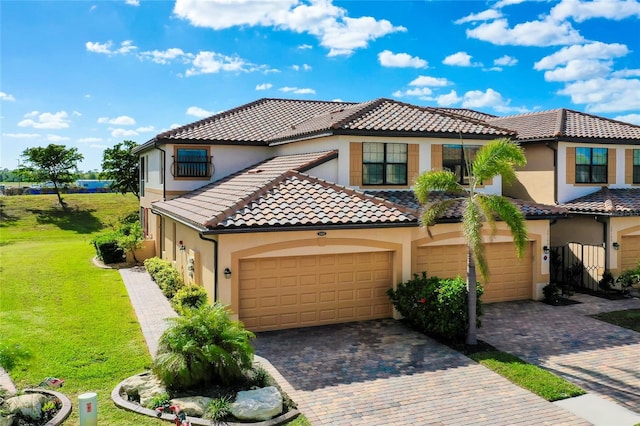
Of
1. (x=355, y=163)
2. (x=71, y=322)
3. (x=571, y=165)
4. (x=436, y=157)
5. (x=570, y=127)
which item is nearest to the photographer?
(x=71, y=322)

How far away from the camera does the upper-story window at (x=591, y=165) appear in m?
21.8

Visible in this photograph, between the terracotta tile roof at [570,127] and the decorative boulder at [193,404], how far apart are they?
17.2 metres

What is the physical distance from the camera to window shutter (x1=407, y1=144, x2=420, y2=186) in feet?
62.4

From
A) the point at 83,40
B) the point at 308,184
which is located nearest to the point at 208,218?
the point at 308,184

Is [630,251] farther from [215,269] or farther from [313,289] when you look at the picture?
[215,269]

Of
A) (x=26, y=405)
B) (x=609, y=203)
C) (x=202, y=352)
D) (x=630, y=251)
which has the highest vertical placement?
(x=609, y=203)

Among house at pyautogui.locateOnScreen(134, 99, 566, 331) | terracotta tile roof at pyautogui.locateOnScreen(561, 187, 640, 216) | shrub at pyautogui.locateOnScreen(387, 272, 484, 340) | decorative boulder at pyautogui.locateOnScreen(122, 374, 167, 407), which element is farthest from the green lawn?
terracotta tile roof at pyautogui.locateOnScreen(561, 187, 640, 216)

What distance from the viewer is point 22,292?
760 inches

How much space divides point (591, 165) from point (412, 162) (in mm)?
8456

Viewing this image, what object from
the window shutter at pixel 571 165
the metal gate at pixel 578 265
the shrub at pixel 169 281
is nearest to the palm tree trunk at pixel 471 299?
the metal gate at pixel 578 265

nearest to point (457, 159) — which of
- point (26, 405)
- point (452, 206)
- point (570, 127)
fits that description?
point (452, 206)

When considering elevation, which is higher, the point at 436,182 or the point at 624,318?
the point at 436,182

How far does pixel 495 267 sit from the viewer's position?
17.9 meters

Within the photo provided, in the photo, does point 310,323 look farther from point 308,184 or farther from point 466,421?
point 466,421
